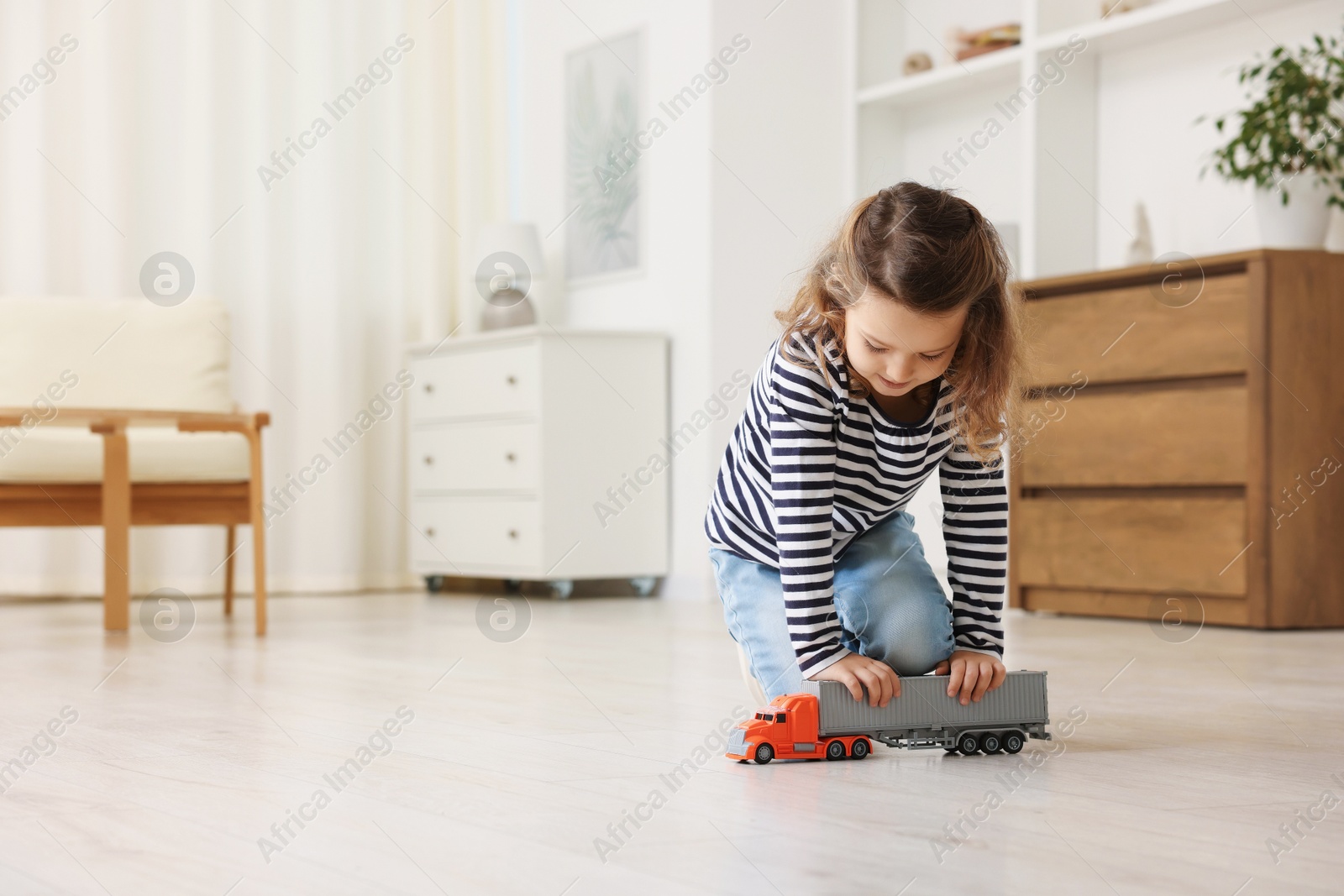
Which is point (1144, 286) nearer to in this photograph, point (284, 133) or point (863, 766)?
point (863, 766)

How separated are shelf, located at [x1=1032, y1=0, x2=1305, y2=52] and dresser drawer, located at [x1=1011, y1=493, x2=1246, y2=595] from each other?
1.22 metres

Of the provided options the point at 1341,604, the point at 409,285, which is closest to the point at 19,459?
the point at 409,285

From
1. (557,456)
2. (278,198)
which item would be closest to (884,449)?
(557,456)

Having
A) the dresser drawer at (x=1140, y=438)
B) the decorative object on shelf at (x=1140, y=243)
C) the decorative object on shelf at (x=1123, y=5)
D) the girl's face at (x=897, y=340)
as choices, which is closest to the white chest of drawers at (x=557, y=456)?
the dresser drawer at (x=1140, y=438)

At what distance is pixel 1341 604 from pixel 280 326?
10.7ft

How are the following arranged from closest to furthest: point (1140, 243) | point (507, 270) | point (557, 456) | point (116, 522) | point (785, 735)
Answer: point (785, 735)
point (116, 522)
point (1140, 243)
point (557, 456)
point (507, 270)

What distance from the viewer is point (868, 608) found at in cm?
174

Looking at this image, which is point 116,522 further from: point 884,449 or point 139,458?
point 884,449

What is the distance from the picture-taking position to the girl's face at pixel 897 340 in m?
1.48

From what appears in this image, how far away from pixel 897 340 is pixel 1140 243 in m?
2.40

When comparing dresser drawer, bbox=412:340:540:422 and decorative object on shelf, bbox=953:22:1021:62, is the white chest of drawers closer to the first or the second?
dresser drawer, bbox=412:340:540:422

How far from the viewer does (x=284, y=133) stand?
15.5 ft

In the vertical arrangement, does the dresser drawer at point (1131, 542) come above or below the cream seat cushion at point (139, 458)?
below

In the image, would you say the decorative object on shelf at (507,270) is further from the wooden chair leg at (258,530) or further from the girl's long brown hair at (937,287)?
the girl's long brown hair at (937,287)
